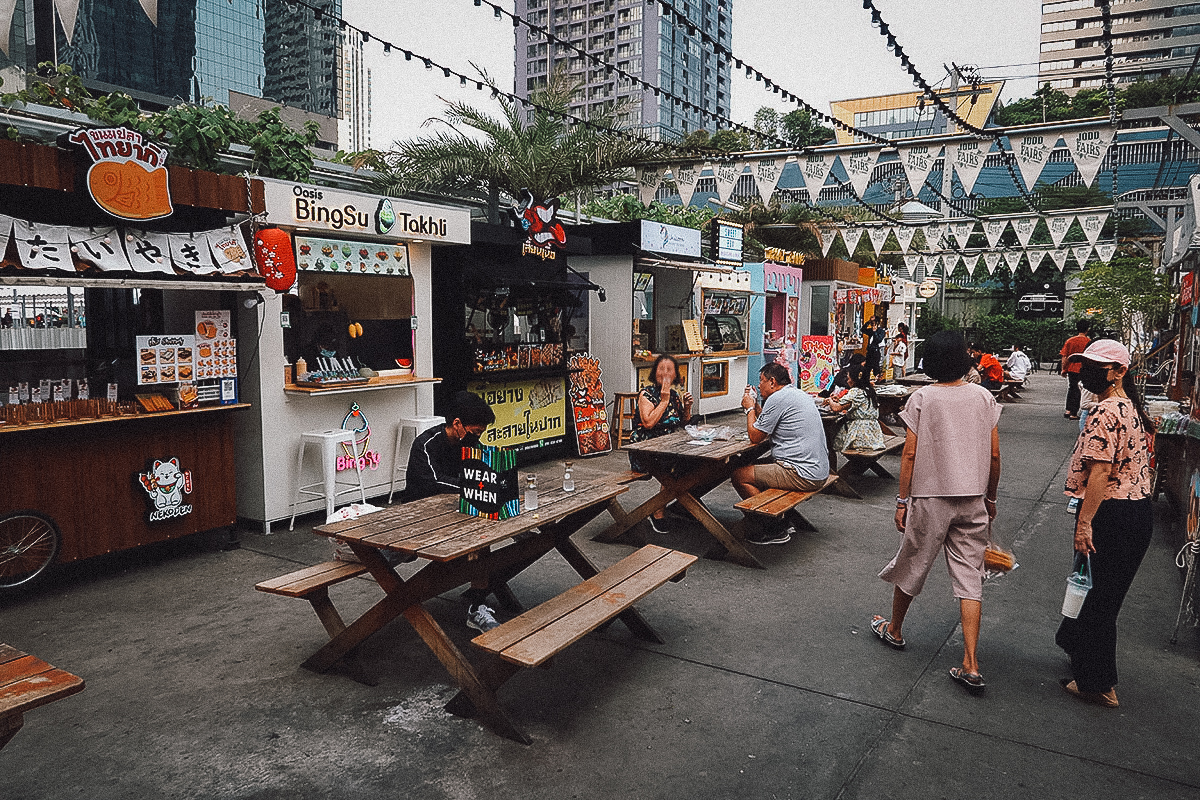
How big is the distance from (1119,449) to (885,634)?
5.09 feet

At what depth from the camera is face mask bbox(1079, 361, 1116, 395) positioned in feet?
12.2

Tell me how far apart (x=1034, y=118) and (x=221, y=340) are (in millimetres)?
50569

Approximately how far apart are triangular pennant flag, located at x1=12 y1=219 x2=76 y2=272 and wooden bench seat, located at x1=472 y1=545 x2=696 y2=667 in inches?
146

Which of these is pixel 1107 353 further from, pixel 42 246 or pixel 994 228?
pixel 994 228

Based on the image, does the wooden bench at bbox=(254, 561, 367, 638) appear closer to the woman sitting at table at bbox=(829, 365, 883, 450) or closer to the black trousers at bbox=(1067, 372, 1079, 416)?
the woman sitting at table at bbox=(829, 365, 883, 450)

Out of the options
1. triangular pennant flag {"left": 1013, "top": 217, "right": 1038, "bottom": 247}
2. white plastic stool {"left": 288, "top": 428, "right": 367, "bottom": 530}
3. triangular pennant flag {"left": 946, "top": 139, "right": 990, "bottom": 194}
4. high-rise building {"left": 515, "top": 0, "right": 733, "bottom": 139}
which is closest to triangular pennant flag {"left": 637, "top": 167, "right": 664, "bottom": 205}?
triangular pennant flag {"left": 946, "top": 139, "right": 990, "bottom": 194}

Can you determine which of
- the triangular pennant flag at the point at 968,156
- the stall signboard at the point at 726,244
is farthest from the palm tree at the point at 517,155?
the triangular pennant flag at the point at 968,156

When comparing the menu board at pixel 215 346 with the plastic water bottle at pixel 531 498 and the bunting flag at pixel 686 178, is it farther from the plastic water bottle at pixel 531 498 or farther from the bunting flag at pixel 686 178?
the bunting flag at pixel 686 178

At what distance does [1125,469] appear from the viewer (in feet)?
11.7

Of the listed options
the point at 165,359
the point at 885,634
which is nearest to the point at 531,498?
the point at 885,634

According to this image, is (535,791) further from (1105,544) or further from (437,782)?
(1105,544)

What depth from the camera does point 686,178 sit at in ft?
42.4

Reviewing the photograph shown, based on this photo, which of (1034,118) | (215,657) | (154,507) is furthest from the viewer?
(1034,118)

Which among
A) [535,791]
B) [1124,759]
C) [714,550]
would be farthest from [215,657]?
[1124,759]
